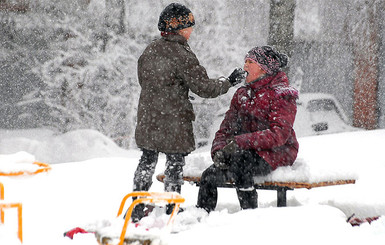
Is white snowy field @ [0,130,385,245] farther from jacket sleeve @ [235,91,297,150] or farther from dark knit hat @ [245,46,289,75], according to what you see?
dark knit hat @ [245,46,289,75]

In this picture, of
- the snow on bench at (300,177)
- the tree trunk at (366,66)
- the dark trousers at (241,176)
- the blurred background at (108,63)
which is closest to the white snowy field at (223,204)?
the snow on bench at (300,177)

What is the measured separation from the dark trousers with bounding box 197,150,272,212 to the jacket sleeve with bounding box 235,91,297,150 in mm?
106

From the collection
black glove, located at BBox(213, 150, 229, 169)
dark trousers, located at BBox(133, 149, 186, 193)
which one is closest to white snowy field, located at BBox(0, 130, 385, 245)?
dark trousers, located at BBox(133, 149, 186, 193)

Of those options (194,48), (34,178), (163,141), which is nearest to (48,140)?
(194,48)

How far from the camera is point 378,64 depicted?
12.9m

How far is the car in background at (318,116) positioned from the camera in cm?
1226

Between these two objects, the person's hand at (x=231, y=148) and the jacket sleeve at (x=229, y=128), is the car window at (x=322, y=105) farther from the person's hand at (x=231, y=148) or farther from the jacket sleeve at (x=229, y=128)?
the person's hand at (x=231, y=148)

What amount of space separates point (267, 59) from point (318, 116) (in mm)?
8709

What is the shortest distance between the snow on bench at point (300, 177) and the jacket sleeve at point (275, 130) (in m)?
0.25

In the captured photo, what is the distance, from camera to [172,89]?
4.20 metres

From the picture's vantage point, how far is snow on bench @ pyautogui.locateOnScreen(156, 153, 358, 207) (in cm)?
409

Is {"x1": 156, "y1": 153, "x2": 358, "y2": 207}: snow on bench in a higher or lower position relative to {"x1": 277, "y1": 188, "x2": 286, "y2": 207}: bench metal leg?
higher

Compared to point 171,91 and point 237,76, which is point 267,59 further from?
point 171,91

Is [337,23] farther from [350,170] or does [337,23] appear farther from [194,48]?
[350,170]
